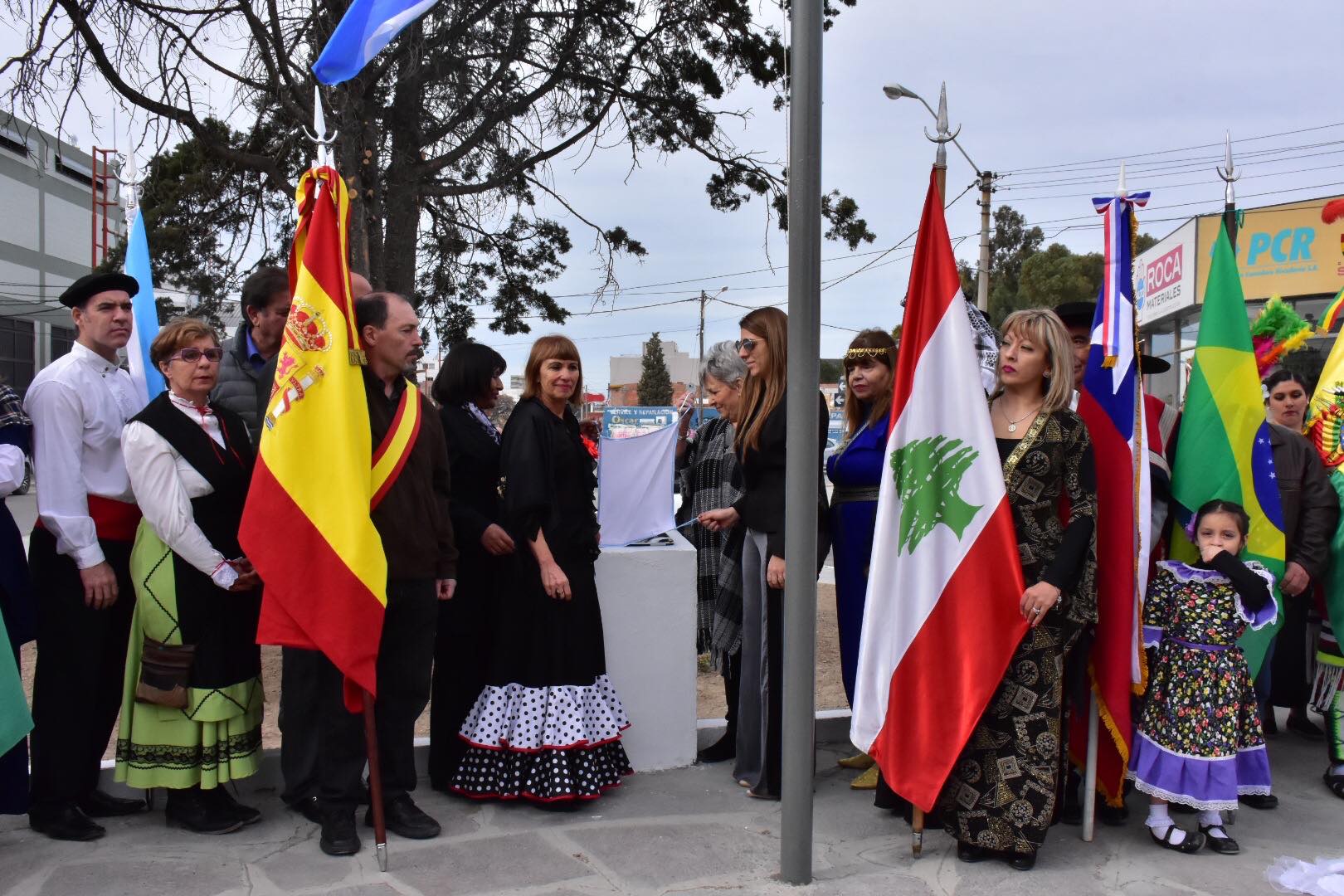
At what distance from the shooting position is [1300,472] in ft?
15.9

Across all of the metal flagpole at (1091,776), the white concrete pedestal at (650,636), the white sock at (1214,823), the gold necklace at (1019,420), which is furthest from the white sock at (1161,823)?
the white concrete pedestal at (650,636)

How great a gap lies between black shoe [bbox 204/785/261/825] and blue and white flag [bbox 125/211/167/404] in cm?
172

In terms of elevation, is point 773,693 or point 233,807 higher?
point 773,693

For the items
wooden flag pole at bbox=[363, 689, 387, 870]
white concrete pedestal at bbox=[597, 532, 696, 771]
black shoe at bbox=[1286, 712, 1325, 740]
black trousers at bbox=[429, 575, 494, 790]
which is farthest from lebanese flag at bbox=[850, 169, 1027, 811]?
black shoe at bbox=[1286, 712, 1325, 740]

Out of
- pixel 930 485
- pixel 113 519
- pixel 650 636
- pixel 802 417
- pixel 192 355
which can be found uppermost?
pixel 192 355

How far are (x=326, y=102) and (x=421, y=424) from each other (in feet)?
11.3

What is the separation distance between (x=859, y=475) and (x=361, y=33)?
246 cm

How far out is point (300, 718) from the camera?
373cm

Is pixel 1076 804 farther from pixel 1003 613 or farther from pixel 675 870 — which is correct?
pixel 675 870

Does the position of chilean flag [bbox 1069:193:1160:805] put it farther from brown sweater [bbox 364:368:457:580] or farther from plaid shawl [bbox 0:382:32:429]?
plaid shawl [bbox 0:382:32:429]

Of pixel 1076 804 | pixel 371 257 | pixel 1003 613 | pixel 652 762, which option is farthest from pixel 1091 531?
pixel 371 257

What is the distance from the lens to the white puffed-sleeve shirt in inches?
142

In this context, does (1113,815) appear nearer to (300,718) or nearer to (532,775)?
(532,775)

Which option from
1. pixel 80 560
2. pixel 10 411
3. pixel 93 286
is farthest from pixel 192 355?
pixel 80 560
